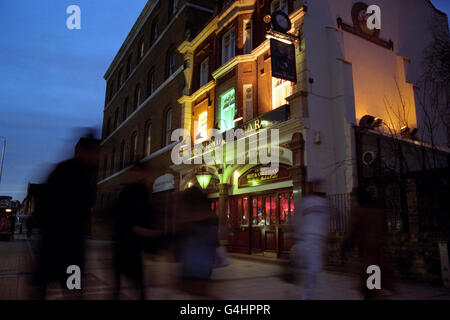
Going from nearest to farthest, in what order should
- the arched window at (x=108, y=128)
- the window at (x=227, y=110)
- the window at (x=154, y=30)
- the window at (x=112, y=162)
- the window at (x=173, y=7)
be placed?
1. the window at (x=227, y=110)
2. the window at (x=173, y=7)
3. the window at (x=154, y=30)
4. the window at (x=112, y=162)
5. the arched window at (x=108, y=128)

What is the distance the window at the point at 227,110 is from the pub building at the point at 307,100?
46mm

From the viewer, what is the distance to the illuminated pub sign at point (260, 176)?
1056cm

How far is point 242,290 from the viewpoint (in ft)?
18.7

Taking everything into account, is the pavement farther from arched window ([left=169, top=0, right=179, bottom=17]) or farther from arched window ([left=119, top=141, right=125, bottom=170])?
arched window ([left=119, top=141, right=125, bottom=170])

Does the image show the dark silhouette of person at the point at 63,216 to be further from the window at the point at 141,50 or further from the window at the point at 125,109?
the window at the point at 125,109

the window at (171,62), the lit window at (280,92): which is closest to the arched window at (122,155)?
the window at (171,62)

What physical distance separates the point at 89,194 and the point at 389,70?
11.7 meters

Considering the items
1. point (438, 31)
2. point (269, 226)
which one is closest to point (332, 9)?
point (438, 31)

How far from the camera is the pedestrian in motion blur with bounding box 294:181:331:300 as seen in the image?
4.55 m

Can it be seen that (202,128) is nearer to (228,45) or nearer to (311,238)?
(228,45)

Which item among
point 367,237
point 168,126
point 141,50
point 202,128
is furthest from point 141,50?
point 367,237

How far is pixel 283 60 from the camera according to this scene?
9.76m

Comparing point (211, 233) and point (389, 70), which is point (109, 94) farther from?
point (211, 233)

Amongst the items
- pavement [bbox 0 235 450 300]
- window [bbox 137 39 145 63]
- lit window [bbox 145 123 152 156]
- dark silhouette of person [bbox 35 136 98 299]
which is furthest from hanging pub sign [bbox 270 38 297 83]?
window [bbox 137 39 145 63]
